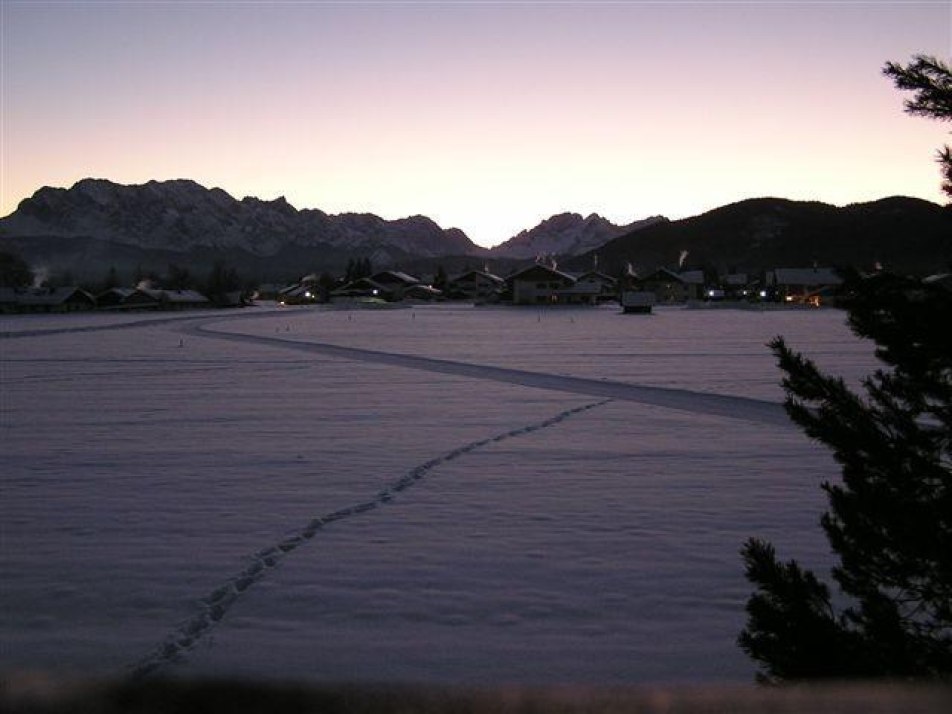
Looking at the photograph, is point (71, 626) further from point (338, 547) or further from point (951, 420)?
point (951, 420)

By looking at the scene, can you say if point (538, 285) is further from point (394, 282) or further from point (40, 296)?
point (40, 296)

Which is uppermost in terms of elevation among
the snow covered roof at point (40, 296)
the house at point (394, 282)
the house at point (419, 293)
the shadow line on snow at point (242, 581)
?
the house at point (394, 282)

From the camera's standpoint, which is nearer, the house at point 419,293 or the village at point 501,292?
the village at point 501,292

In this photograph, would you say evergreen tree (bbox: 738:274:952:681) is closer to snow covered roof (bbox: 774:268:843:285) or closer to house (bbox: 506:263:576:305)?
house (bbox: 506:263:576:305)

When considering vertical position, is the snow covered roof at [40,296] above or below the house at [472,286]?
below

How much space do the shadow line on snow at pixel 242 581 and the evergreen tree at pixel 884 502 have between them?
9.47 feet

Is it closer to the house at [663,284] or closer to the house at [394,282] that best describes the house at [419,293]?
the house at [394,282]

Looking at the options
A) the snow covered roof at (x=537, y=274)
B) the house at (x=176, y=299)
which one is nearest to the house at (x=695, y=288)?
the snow covered roof at (x=537, y=274)

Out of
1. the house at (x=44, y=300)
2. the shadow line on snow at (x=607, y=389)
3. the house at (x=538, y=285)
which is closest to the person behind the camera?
the shadow line on snow at (x=607, y=389)

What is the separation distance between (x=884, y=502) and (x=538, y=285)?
12339 centimetres

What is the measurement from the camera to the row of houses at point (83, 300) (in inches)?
4631

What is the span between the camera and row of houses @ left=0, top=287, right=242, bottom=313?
118 metres

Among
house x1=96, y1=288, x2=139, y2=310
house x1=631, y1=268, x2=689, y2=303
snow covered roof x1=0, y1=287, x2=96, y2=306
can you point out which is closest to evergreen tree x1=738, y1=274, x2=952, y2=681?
snow covered roof x1=0, y1=287, x2=96, y2=306

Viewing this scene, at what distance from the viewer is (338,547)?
7516 mm
